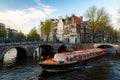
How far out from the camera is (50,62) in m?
28.9

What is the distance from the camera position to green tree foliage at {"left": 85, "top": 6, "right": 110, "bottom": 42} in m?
65.5

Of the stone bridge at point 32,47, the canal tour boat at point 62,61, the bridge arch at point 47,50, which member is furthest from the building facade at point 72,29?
the canal tour boat at point 62,61

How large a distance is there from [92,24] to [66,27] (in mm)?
17064

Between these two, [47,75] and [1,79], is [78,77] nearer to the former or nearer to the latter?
[47,75]

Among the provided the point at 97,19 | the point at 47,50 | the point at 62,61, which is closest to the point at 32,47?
the point at 47,50

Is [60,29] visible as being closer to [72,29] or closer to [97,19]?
[72,29]

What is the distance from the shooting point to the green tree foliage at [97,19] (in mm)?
65500

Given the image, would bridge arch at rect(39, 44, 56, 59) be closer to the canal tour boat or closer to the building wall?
the building wall

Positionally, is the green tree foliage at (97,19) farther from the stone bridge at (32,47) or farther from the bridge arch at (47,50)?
the bridge arch at (47,50)

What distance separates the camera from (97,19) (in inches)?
2616

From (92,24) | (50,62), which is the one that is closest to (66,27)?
(92,24)

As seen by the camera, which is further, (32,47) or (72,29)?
(72,29)

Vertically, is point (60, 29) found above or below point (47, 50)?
above

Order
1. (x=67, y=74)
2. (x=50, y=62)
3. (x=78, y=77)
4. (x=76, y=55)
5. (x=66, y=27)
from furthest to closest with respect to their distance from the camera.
A: (x=66, y=27) < (x=76, y=55) < (x=50, y=62) < (x=67, y=74) < (x=78, y=77)
